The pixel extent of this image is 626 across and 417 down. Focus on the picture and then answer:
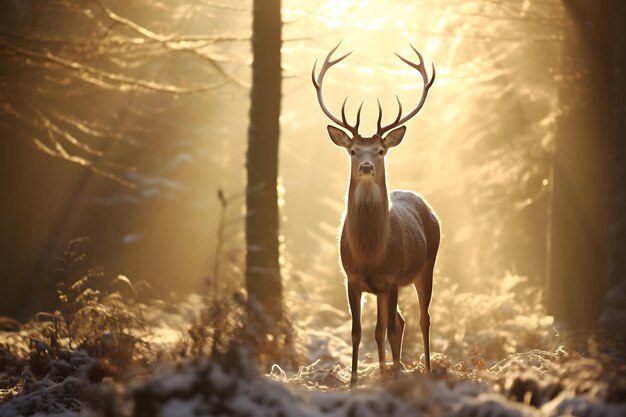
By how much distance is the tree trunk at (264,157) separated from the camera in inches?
471

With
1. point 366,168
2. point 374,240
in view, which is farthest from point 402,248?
point 366,168

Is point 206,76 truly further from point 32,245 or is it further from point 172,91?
point 172,91

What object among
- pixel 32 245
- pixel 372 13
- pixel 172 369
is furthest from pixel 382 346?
pixel 32 245

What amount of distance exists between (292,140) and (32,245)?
57.2 ft

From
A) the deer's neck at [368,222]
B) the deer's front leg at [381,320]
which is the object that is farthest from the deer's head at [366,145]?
the deer's front leg at [381,320]

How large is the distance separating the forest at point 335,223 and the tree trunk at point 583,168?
0.11 ft

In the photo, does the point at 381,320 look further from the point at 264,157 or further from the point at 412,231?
the point at 264,157

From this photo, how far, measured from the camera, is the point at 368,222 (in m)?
8.68

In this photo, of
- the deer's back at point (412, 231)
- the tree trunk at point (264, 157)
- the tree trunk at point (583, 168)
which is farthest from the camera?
the tree trunk at point (583, 168)

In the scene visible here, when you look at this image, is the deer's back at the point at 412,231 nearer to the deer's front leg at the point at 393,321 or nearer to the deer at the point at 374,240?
the deer at the point at 374,240

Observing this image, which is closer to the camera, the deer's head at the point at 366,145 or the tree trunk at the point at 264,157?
the deer's head at the point at 366,145

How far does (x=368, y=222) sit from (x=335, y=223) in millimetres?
22356

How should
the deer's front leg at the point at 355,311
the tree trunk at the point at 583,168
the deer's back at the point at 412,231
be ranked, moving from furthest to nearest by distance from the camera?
the tree trunk at the point at 583,168 → the deer's back at the point at 412,231 → the deer's front leg at the point at 355,311

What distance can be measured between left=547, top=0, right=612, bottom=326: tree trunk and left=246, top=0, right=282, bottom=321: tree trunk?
5.00 metres
